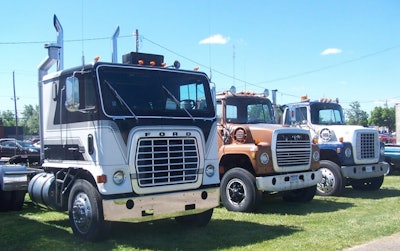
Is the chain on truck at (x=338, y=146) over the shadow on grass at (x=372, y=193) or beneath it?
over

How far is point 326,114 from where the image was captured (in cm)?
1359

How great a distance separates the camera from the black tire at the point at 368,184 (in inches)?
537

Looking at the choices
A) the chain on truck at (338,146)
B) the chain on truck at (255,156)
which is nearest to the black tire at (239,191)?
the chain on truck at (255,156)

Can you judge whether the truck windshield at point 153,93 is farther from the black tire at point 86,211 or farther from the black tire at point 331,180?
the black tire at point 331,180

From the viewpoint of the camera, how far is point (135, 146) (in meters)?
6.80

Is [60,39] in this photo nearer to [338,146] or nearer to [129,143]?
[129,143]

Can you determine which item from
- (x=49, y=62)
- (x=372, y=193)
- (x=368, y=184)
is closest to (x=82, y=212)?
(x=49, y=62)

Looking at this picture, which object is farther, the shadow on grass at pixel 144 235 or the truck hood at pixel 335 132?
the truck hood at pixel 335 132

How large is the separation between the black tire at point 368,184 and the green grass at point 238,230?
285 centimetres

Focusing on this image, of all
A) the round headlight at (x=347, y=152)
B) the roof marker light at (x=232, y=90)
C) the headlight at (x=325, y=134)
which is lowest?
the round headlight at (x=347, y=152)

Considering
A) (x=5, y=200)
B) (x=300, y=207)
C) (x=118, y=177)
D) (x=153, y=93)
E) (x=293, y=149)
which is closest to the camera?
(x=118, y=177)

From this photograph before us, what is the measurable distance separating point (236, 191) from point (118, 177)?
12.9ft

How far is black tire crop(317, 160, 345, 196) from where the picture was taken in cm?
1204

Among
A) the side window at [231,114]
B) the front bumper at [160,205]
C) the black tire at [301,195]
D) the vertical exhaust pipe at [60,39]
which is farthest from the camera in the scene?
the black tire at [301,195]
